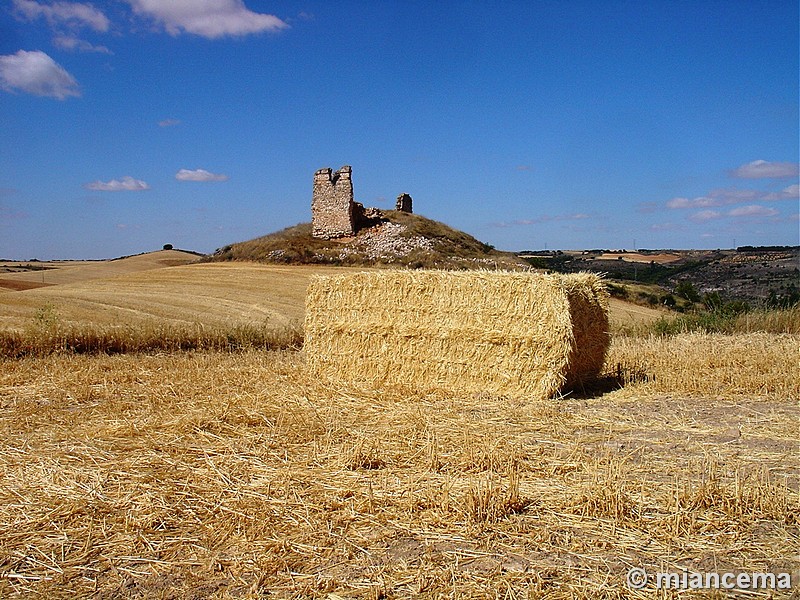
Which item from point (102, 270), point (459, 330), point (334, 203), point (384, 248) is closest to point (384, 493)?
point (459, 330)

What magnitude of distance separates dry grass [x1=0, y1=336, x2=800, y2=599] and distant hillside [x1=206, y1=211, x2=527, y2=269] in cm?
1887

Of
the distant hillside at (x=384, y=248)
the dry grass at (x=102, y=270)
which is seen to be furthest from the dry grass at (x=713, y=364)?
the dry grass at (x=102, y=270)

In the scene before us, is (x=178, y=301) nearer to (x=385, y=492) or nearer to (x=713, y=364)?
(x=713, y=364)

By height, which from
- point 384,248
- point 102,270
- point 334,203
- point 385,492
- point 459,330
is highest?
point 334,203

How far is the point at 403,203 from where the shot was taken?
120 ft

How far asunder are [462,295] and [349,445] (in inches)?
137

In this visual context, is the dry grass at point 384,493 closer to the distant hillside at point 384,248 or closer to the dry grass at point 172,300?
the dry grass at point 172,300

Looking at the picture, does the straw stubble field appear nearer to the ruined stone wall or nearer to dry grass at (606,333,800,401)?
dry grass at (606,333,800,401)

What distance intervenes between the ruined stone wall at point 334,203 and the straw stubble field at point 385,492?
23063mm

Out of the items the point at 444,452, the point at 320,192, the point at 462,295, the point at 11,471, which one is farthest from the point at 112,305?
the point at 320,192

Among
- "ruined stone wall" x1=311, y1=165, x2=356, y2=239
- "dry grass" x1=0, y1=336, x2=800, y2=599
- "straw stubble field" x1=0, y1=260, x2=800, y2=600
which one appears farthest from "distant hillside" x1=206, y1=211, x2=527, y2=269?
"dry grass" x1=0, y1=336, x2=800, y2=599

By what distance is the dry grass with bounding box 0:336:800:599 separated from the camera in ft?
11.7

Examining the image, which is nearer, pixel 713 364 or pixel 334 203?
pixel 713 364

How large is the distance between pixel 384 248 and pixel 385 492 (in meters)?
24.7
